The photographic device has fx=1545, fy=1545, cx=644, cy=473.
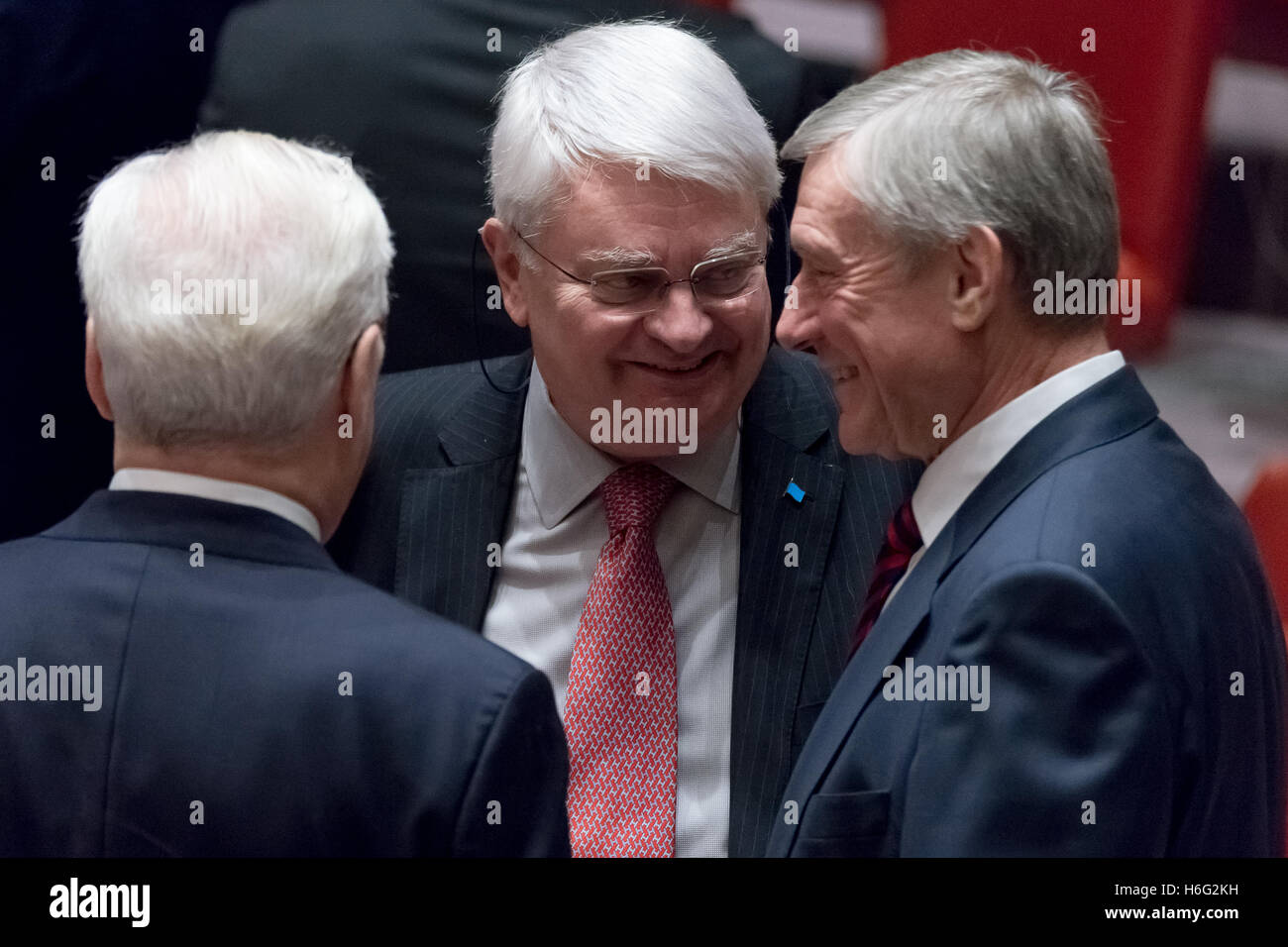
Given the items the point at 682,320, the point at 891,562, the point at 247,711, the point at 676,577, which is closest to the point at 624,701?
the point at 676,577

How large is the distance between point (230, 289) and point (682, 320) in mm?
675

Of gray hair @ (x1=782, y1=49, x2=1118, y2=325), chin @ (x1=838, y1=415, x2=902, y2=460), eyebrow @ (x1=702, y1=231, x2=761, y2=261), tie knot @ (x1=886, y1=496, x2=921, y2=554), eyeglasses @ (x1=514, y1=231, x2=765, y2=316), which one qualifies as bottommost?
tie knot @ (x1=886, y1=496, x2=921, y2=554)

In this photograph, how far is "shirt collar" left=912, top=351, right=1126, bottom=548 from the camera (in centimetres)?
180

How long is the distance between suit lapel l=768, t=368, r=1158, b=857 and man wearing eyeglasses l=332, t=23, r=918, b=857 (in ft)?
0.74

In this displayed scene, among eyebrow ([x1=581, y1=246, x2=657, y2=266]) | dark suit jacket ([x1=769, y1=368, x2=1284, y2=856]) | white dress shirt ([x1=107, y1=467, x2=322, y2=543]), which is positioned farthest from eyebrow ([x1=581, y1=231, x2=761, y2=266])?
white dress shirt ([x1=107, y1=467, x2=322, y2=543])

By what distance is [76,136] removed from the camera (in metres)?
2.56

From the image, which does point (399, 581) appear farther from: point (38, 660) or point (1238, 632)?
point (1238, 632)

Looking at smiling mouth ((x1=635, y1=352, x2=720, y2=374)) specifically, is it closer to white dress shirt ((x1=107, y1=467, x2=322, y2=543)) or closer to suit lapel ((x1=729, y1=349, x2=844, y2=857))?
suit lapel ((x1=729, y1=349, x2=844, y2=857))

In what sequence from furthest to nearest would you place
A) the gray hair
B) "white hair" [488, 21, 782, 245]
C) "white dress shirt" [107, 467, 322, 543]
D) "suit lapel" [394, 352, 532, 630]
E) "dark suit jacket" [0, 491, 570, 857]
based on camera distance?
1. "suit lapel" [394, 352, 532, 630]
2. "white hair" [488, 21, 782, 245]
3. the gray hair
4. "white dress shirt" [107, 467, 322, 543]
5. "dark suit jacket" [0, 491, 570, 857]

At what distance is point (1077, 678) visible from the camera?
160cm

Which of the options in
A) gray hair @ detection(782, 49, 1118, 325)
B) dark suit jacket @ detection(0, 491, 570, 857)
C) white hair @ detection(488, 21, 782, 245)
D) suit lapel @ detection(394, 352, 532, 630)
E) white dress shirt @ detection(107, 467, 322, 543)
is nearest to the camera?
dark suit jacket @ detection(0, 491, 570, 857)

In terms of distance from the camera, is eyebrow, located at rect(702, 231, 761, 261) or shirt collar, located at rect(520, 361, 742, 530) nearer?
eyebrow, located at rect(702, 231, 761, 261)

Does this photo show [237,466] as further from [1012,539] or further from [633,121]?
[1012,539]
